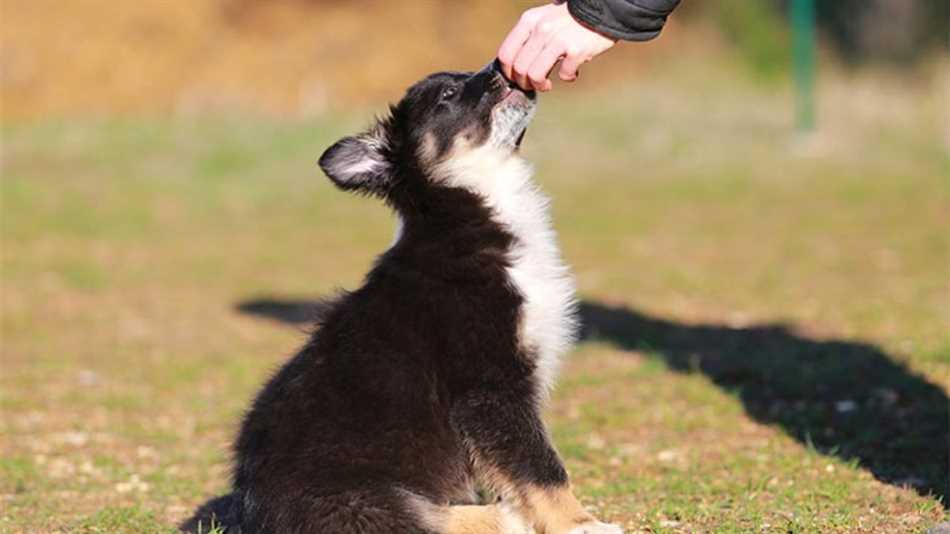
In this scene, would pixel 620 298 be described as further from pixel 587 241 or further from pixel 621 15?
pixel 621 15

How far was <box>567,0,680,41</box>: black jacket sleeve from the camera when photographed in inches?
180

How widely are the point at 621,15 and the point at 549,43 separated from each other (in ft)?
0.82

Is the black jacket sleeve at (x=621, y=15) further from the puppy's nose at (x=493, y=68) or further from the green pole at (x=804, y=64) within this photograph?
the green pole at (x=804, y=64)

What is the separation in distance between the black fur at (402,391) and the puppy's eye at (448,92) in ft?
1.04

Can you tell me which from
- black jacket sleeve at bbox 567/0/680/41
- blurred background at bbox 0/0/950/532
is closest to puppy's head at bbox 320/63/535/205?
black jacket sleeve at bbox 567/0/680/41

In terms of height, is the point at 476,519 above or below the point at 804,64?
below

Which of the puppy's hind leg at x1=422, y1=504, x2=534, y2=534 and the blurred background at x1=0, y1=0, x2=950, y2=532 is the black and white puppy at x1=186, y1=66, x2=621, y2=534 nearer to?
the puppy's hind leg at x1=422, y1=504, x2=534, y2=534

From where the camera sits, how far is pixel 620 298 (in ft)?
35.9

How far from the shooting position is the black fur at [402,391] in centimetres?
444

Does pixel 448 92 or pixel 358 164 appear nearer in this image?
pixel 358 164

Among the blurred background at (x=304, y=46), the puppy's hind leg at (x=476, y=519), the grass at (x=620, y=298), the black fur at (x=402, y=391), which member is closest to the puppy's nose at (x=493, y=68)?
the black fur at (x=402, y=391)

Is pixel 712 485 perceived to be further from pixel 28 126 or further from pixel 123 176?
pixel 28 126

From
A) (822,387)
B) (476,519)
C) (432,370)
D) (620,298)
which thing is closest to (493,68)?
(432,370)

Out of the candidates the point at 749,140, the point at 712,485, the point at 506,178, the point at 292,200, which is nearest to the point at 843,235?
the point at 749,140
